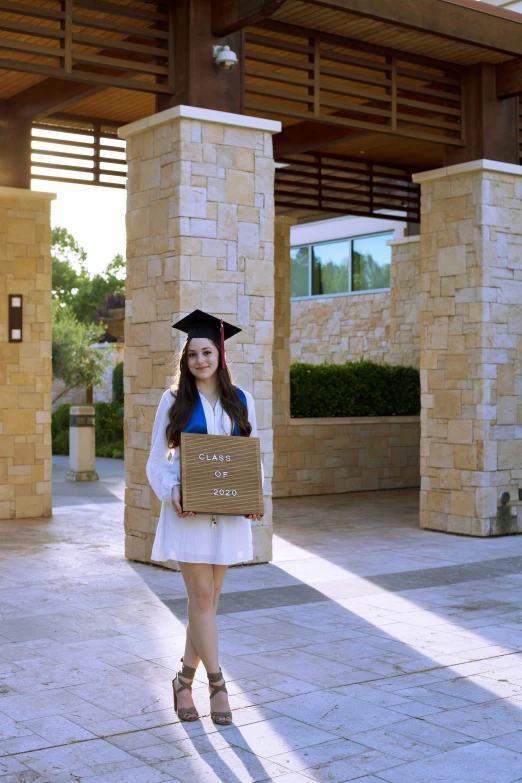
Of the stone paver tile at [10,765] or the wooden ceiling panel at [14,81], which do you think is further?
the wooden ceiling panel at [14,81]

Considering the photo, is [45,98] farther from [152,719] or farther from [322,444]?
[152,719]

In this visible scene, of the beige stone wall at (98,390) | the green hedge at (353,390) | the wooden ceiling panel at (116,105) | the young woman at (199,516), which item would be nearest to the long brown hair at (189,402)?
the young woman at (199,516)

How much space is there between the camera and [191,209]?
8.13 meters

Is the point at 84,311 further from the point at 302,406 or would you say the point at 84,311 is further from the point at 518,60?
the point at 518,60

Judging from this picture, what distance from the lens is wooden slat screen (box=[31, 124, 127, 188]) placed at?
443 inches

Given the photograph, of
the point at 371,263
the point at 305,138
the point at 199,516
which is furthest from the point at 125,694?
the point at 371,263

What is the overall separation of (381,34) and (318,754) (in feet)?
22.8

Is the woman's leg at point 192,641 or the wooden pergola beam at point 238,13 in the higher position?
the wooden pergola beam at point 238,13

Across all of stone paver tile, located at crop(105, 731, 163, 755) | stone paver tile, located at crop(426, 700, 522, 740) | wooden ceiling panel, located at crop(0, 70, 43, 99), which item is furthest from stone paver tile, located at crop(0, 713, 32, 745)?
wooden ceiling panel, located at crop(0, 70, 43, 99)

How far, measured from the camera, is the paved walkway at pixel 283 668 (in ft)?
13.1

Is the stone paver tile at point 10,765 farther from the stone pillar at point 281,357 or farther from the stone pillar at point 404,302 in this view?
the stone pillar at point 404,302

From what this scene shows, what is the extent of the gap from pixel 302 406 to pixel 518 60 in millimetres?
5685

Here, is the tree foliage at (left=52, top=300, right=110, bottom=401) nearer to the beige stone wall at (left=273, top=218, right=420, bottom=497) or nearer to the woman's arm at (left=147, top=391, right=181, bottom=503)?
the beige stone wall at (left=273, top=218, right=420, bottom=497)

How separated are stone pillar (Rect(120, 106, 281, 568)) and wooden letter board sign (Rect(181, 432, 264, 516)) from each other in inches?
150
